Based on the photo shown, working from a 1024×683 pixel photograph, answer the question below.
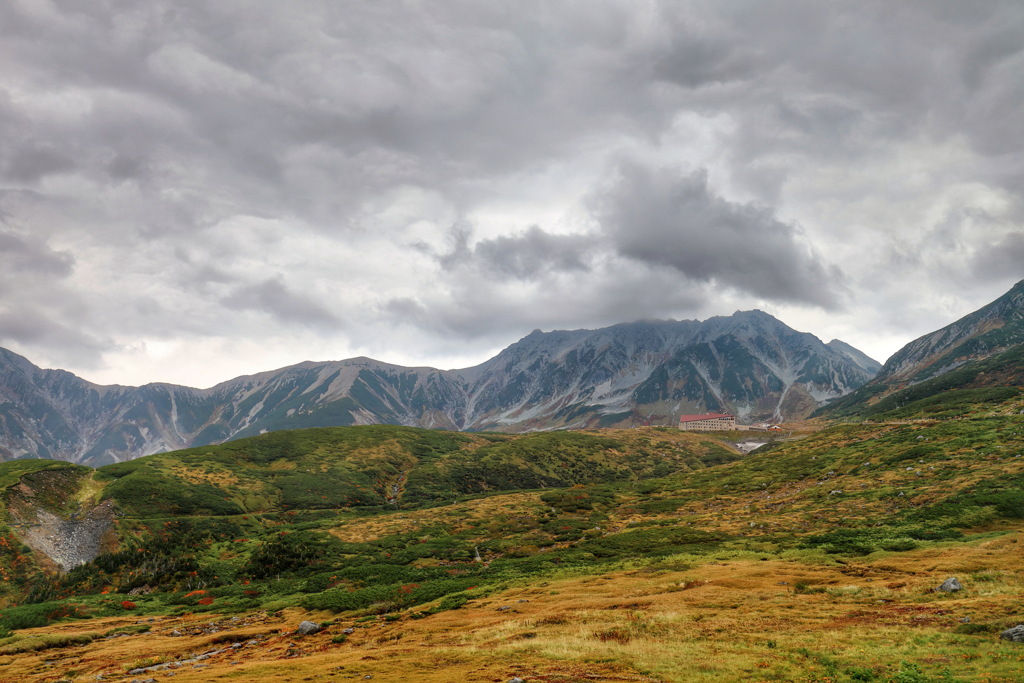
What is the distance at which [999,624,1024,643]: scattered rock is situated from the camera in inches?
589

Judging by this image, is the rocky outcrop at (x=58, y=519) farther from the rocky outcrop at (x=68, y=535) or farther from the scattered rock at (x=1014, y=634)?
the scattered rock at (x=1014, y=634)

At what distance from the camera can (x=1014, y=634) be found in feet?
49.8

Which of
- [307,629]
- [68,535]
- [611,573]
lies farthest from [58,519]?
[611,573]

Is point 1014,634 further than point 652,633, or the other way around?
point 652,633

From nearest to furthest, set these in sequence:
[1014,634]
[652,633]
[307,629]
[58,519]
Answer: [1014,634], [652,633], [307,629], [58,519]

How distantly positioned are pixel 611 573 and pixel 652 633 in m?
14.9

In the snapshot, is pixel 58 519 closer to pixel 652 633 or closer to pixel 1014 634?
pixel 652 633

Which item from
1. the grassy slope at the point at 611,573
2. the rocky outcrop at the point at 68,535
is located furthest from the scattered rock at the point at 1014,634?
the rocky outcrop at the point at 68,535

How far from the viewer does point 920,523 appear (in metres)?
36.5

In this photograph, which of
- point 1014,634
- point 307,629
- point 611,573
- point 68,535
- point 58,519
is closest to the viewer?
point 1014,634

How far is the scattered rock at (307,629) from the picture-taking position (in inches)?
1033

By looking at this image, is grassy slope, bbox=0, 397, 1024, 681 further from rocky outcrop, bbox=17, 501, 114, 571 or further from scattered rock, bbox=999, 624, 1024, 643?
rocky outcrop, bbox=17, 501, 114, 571

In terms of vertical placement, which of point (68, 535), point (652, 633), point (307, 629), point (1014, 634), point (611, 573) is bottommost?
point (611, 573)

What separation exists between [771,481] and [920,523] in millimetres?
33381
